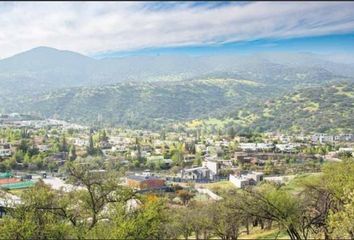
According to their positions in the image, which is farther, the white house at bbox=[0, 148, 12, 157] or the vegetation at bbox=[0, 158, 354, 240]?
the white house at bbox=[0, 148, 12, 157]

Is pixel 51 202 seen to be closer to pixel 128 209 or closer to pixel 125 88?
pixel 128 209

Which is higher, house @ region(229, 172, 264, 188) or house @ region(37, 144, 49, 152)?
house @ region(37, 144, 49, 152)

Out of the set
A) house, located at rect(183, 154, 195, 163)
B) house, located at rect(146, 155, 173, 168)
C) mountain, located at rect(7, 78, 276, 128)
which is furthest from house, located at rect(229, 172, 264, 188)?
mountain, located at rect(7, 78, 276, 128)

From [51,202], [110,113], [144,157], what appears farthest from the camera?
[110,113]

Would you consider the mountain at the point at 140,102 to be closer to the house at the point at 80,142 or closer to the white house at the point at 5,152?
the house at the point at 80,142

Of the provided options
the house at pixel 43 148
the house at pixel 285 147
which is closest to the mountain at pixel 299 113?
the house at pixel 285 147

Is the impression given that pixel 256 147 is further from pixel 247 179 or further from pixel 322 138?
pixel 247 179

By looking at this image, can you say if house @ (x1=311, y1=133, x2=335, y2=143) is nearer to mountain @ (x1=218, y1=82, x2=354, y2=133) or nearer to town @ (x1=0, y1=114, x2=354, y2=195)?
town @ (x1=0, y1=114, x2=354, y2=195)

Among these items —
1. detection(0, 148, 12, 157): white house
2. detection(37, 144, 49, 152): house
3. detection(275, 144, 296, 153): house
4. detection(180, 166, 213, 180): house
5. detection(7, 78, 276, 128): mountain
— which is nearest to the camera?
detection(180, 166, 213, 180): house

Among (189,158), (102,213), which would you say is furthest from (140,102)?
(102,213)

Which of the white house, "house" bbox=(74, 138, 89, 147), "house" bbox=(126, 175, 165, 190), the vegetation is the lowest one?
"house" bbox=(74, 138, 89, 147)

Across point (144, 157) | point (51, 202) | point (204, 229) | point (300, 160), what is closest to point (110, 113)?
point (144, 157)
